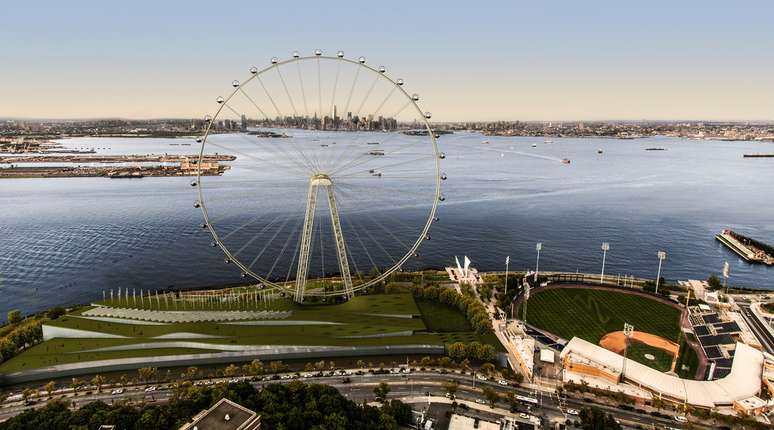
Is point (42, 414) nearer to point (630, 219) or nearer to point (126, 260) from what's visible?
point (126, 260)

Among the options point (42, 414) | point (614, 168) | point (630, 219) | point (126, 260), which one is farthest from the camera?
point (614, 168)

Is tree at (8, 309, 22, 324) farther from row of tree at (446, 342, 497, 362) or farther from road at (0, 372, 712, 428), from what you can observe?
row of tree at (446, 342, 497, 362)

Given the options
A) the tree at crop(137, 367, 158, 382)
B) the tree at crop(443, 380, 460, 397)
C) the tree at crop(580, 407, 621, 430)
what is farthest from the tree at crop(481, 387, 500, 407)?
the tree at crop(137, 367, 158, 382)

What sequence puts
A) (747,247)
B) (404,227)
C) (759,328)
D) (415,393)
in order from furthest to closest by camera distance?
(404,227), (747,247), (759,328), (415,393)

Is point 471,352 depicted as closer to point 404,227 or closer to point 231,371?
point 231,371

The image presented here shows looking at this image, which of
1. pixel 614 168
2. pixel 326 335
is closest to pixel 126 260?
pixel 326 335

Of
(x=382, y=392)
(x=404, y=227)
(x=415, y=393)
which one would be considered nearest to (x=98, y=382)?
(x=382, y=392)
